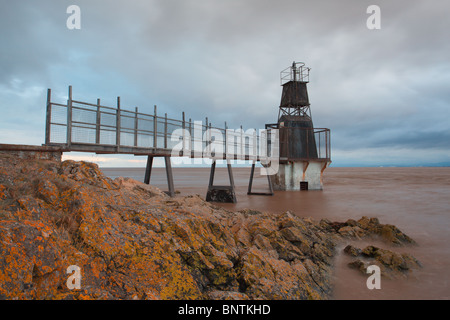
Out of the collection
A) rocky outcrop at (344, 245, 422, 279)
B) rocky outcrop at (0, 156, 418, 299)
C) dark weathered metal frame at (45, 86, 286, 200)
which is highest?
dark weathered metal frame at (45, 86, 286, 200)

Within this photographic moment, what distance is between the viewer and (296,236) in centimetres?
624

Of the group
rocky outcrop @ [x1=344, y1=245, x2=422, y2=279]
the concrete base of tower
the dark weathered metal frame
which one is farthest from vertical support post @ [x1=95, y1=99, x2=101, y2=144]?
the concrete base of tower

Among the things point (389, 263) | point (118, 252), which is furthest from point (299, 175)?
point (118, 252)

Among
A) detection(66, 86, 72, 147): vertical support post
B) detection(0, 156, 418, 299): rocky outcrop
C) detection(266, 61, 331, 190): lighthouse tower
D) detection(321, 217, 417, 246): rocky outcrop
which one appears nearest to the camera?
detection(0, 156, 418, 299): rocky outcrop

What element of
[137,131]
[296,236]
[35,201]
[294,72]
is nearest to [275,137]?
[294,72]

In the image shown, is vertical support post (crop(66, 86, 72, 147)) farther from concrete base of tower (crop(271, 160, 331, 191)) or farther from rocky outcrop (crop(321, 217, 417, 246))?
concrete base of tower (crop(271, 160, 331, 191))

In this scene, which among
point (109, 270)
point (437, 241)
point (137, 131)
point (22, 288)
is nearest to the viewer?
point (22, 288)

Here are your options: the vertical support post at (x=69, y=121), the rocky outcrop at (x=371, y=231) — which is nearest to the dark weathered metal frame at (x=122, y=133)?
the vertical support post at (x=69, y=121)

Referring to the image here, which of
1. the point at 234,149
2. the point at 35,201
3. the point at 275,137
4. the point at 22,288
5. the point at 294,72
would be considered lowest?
the point at 22,288

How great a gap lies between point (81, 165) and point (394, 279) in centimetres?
712

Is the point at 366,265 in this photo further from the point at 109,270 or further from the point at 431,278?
the point at 109,270

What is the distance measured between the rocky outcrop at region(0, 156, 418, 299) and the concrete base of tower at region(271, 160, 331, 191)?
59.6 feet

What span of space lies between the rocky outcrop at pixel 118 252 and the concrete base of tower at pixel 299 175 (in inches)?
716

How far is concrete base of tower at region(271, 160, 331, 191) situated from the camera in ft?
77.0
